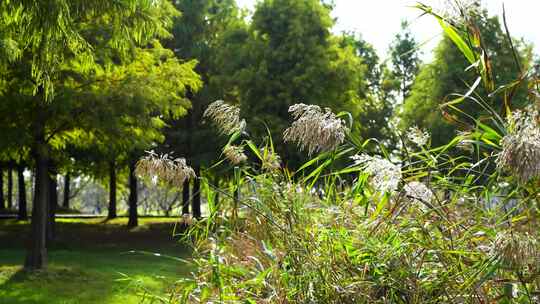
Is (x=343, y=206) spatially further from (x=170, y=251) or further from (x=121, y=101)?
(x=170, y=251)

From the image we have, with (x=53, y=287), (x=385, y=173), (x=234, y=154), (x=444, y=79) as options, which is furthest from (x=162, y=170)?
(x=444, y=79)

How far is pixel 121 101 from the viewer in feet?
39.4

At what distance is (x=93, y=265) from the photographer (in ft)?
47.2

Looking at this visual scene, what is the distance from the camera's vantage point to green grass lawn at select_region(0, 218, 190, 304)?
10.1m

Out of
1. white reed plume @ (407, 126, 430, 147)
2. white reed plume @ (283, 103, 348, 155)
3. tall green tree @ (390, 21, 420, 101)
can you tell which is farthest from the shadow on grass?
tall green tree @ (390, 21, 420, 101)

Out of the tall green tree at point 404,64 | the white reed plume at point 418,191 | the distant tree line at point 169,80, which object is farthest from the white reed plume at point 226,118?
the tall green tree at point 404,64

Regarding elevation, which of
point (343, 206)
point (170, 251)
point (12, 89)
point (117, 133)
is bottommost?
point (170, 251)

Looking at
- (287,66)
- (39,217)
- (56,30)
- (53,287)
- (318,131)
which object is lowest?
(53,287)

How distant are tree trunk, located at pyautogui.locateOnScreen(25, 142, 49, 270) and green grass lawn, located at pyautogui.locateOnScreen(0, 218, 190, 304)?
0.97 feet

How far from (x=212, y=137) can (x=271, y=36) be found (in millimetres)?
3845

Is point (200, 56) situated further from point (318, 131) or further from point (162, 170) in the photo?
point (318, 131)

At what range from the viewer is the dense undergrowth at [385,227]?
100 inches

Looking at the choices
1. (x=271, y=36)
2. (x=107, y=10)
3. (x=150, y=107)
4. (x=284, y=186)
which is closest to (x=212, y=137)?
(x=271, y=36)

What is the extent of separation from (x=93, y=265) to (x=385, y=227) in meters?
12.5
